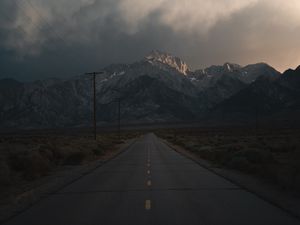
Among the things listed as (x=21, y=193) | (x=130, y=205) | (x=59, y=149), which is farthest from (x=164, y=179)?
(x=59, y=149)

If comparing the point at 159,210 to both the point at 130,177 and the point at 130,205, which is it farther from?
the point at 130,177

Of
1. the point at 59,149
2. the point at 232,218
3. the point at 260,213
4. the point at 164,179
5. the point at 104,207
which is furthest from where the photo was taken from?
the point at 59,149

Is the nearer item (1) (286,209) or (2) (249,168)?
(1) (286,209)

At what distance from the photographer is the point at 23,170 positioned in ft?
87.0

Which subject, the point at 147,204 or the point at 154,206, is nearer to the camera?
the point at 154,206

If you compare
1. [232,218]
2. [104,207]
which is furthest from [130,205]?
[232,218]

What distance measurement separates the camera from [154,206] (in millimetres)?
13672

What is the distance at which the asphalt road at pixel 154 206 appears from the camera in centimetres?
1145

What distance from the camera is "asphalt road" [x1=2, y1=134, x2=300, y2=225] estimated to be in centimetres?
1145

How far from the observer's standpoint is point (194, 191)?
1712cm

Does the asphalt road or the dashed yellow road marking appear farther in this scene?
the dashed yellow road marking

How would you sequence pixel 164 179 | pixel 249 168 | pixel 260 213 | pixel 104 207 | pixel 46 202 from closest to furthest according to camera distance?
pixel 260 213 → pixel 104 207 → pixel 46 202 → pixel 164 179 → pixel 249 168

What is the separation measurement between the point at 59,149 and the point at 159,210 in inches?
1054

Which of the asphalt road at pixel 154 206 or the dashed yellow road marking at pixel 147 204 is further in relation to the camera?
the dashed yellow road marking at pixel 147 204
